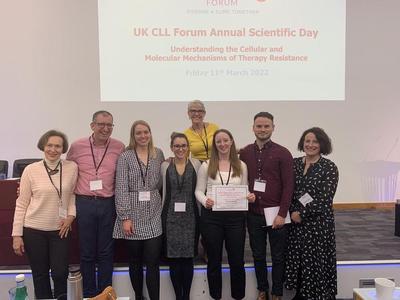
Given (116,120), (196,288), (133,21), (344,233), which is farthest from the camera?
(116,120)

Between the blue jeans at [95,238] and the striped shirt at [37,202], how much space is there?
20 centimetres

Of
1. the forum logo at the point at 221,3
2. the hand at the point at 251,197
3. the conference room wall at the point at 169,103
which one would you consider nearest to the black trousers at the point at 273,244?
the hand at the point at 251,197

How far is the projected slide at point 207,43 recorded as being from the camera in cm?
432

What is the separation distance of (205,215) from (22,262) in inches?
66.6

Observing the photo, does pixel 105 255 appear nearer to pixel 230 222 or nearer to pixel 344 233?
pixel 230 222

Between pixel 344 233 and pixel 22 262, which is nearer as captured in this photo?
pixel 22 262

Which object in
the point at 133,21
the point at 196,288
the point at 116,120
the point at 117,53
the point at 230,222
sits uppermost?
the point at 133,21

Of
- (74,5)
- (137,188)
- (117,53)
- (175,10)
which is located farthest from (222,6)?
(137,188)

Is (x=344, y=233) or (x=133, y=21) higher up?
(x=133, y=21)

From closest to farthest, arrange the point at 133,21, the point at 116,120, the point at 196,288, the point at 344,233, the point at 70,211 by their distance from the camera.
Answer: the point at 70,211 → the point at 196,288 → the point at 344,233 → the point at 133,21 → the point at 116,120

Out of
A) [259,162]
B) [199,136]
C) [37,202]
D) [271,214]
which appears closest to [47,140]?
[37,202]

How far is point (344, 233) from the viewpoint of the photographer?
3.85 meters

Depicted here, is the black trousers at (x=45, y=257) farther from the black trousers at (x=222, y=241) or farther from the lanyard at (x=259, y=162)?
the lanyard at (x=259, y=162)

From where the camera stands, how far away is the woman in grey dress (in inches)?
95.3
